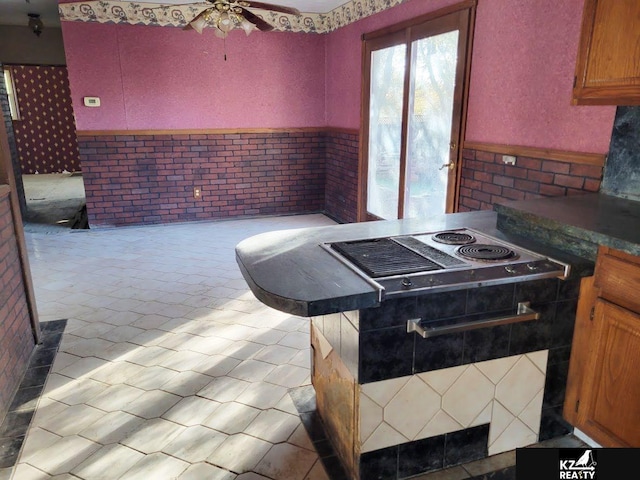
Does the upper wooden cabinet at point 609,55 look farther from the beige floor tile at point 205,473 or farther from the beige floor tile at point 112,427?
the beige floor tile at point 112,427

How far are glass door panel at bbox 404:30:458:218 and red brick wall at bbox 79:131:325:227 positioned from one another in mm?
2178

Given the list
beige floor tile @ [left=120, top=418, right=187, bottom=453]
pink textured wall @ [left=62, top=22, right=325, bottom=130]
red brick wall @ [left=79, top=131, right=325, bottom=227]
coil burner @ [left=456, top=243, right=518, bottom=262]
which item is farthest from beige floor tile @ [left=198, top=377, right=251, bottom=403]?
pink textured wall @ [left=62, top=22, right=325, bottom=130]

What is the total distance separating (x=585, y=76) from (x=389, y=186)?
2652 mm

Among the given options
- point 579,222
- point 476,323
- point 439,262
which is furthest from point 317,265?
point 579,222

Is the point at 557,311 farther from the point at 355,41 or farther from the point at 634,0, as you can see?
the point at 355,41

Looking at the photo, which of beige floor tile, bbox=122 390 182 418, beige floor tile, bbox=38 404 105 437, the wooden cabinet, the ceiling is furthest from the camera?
the ceiling

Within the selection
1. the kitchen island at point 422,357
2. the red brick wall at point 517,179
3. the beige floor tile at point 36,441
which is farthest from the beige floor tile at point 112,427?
the red brick wall at point 517,179

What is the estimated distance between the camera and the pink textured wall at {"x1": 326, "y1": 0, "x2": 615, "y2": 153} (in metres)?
2.38

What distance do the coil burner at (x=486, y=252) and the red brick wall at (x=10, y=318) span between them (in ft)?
7.03

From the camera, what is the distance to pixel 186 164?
5.57 metres

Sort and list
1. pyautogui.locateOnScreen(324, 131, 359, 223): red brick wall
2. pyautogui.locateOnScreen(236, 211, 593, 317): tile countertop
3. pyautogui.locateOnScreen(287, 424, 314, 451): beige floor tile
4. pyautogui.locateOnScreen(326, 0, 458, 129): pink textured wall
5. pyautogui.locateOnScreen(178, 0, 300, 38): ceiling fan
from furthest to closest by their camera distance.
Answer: pyautogui.locateOnScreen(324, 131, 359, 223): red brick wall, pyautogui.locateOnScreen(326, 0, 458, 129): pink textured wall, pyautogui.locateOnScreen(178, 0, 300, 38): ceiling fan, pyautogui.locateOnScreen(287, 424, 314, 451): beige floor tile, pyautogui.locateOnScreen(236, 211, 593, 317): tile countertop

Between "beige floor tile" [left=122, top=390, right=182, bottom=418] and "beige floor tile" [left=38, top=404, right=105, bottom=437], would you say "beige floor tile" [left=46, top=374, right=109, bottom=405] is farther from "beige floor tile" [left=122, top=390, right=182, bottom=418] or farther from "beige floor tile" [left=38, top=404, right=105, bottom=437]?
"beige floor tile" [left=122, top=390, right=182, bottom=418]

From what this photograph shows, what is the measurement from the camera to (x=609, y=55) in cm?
184

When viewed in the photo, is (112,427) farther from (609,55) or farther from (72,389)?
(609,55)
